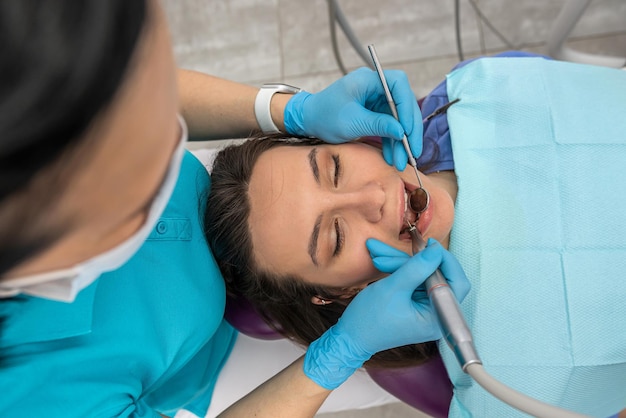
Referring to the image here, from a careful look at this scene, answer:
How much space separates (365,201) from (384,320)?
9.4 inches

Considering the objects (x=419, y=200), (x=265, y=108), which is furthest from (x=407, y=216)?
(x=265, y=108)

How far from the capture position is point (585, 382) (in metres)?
1.00

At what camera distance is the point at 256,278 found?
1078 millimetres

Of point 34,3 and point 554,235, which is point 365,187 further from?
point 34,3

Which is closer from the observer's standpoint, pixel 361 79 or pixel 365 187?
pixel 365 187

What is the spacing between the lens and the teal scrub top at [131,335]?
75 centimetres

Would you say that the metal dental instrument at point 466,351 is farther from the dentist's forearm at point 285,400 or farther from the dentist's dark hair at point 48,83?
the dentist's dark hair at point 48,83

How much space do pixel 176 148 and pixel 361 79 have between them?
740mm

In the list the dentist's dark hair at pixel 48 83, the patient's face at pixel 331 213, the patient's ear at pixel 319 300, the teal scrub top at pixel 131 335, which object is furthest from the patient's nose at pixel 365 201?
the dentist's dark hair at pixel 48 83

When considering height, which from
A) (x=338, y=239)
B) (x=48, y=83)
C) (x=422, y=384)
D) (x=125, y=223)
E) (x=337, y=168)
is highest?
(x=48, y=83)

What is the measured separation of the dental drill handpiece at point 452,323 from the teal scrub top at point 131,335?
1.65ft

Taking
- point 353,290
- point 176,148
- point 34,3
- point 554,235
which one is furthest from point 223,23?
point 34,3

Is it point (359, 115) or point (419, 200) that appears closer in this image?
point (419, 200)

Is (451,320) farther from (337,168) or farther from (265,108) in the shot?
(265,108)
